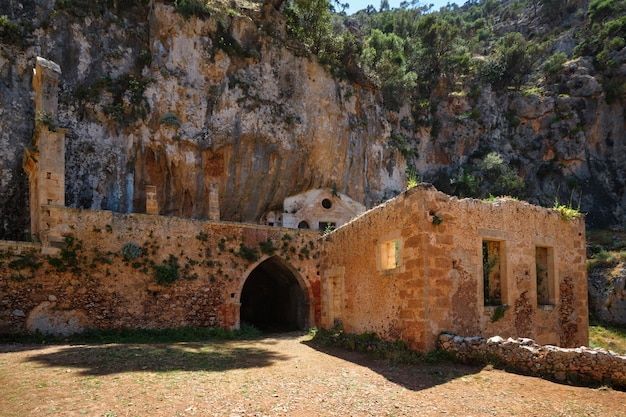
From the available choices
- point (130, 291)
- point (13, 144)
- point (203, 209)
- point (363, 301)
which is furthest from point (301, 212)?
point (363, 301)

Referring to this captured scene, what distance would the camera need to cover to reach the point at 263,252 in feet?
63.6

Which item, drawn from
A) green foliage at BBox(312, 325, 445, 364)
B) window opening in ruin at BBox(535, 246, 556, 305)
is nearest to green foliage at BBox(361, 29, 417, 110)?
green foliage at BBox(312, 325, 445, 364)

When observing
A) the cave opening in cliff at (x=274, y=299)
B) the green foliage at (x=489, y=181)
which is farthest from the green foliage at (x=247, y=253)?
the green foliage at (x=489, y=181)

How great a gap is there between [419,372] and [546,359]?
208cm

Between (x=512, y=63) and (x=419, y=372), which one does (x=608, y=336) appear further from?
(x=512, y=63)

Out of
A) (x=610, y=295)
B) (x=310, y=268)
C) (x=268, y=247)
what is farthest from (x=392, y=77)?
(x=268, y=247)

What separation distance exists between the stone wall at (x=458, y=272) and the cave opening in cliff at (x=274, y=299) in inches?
331

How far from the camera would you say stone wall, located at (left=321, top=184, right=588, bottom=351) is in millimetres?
9148

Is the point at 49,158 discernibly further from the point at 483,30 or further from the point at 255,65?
the point at 483,30

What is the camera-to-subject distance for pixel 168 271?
17047mm

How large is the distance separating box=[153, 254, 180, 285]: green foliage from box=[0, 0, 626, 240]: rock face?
6.73 m

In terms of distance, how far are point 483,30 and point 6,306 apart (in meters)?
64.2

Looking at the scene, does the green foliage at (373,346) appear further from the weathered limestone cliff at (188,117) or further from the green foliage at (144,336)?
the weathered limestone cliff at (188,117)

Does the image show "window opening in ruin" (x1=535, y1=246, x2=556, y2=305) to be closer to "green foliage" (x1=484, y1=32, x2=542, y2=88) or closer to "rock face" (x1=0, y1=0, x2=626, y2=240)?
"rock face" (x1=0, y1=0, x2=626, y2=240)
